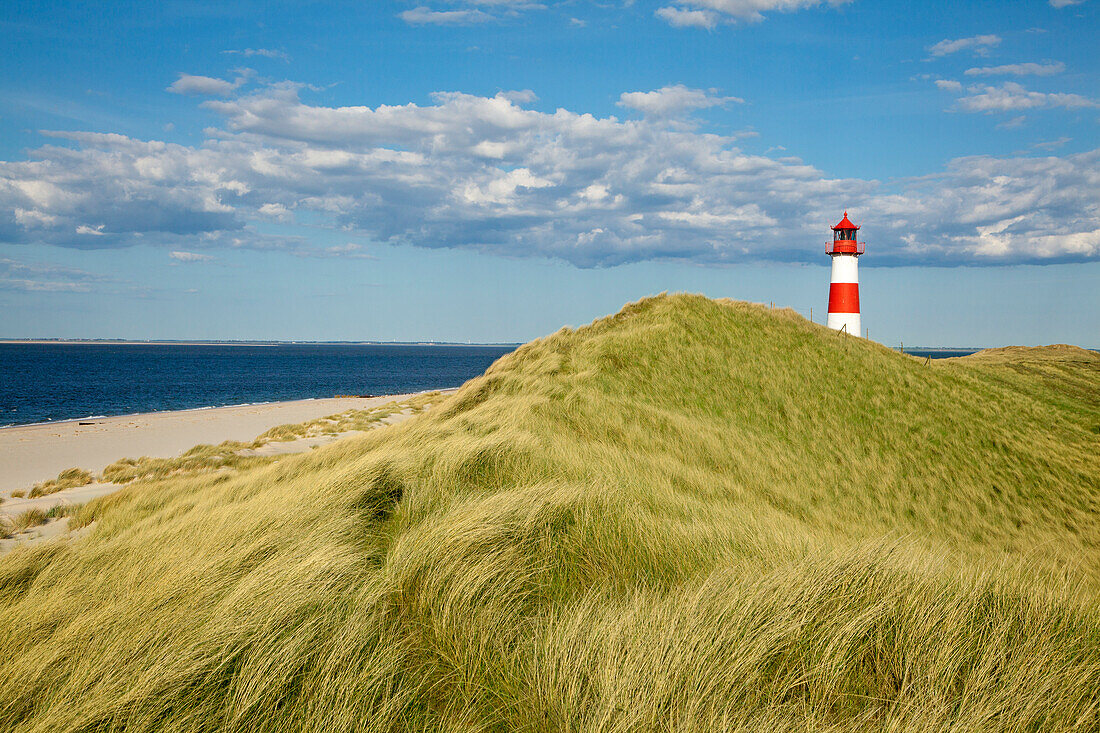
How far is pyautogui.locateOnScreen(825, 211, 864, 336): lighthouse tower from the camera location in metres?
28.6

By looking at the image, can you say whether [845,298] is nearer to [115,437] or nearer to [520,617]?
[520,617]

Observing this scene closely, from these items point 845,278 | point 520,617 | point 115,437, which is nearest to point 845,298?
point 845,278

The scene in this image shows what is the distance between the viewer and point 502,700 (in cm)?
290

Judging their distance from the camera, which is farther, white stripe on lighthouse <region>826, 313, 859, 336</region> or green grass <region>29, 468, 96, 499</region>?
white stripe on lighthouse <region>826, 313, 859, 336</region>

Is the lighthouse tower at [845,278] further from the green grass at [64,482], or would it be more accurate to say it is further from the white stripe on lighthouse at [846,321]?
the green grass at [64,482]

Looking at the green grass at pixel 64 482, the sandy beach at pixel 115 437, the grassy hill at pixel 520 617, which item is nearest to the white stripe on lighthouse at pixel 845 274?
the grassy hill at pixel 520 617

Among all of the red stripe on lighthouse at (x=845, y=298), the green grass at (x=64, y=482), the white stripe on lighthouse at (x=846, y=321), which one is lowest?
the green grass at (x=64, y=482)

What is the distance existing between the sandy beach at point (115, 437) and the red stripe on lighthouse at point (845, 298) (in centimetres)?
2795

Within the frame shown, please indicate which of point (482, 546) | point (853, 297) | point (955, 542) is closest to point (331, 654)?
point (482, 546)

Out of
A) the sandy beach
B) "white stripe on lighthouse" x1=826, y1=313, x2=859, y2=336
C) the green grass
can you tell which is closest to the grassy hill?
the green grass

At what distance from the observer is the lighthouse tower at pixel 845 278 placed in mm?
28594

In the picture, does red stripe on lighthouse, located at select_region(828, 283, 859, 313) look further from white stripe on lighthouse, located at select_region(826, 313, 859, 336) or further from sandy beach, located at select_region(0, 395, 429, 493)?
sandy beach, located at select_region(0, 395, 429, 493)

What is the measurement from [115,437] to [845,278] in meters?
34.3

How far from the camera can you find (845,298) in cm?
2875
